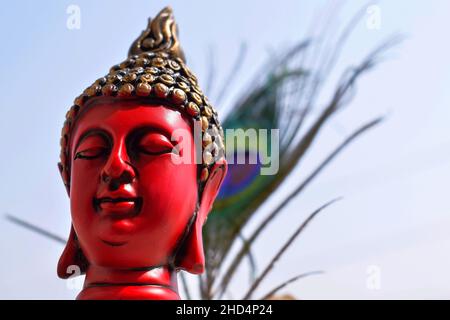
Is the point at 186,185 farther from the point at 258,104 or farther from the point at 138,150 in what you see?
the point at 258,104

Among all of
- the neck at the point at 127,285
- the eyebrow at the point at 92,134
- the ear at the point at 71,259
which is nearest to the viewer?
the neck at the point at 127,285

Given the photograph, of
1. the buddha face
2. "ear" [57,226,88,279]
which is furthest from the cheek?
"ear" [57,226,88,279]

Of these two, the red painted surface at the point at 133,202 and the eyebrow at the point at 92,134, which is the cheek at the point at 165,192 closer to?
the red painted surface at the point at 133,202

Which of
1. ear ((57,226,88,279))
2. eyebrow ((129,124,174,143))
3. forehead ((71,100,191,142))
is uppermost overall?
forehead ((71,100,191,142))

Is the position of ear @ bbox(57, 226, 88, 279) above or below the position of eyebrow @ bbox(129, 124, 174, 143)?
below

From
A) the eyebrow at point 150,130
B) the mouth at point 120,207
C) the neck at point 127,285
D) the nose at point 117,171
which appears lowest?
the neck at point 127,285

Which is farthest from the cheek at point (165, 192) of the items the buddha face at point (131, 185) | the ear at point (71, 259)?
the ear at point (71, 259)

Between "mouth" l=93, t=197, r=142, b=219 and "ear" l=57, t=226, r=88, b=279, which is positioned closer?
"mouth" l=93, t=197, r=142, b=219

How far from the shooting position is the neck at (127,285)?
2.32 meters

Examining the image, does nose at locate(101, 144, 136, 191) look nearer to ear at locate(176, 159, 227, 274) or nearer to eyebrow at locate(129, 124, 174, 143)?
eyebrow at locate(129, 124, 174, 143)

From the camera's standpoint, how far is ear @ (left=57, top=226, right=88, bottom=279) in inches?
101

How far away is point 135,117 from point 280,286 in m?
1.51

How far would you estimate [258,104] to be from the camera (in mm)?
4672

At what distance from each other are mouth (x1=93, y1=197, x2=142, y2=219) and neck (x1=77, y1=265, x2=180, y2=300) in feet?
0.71
